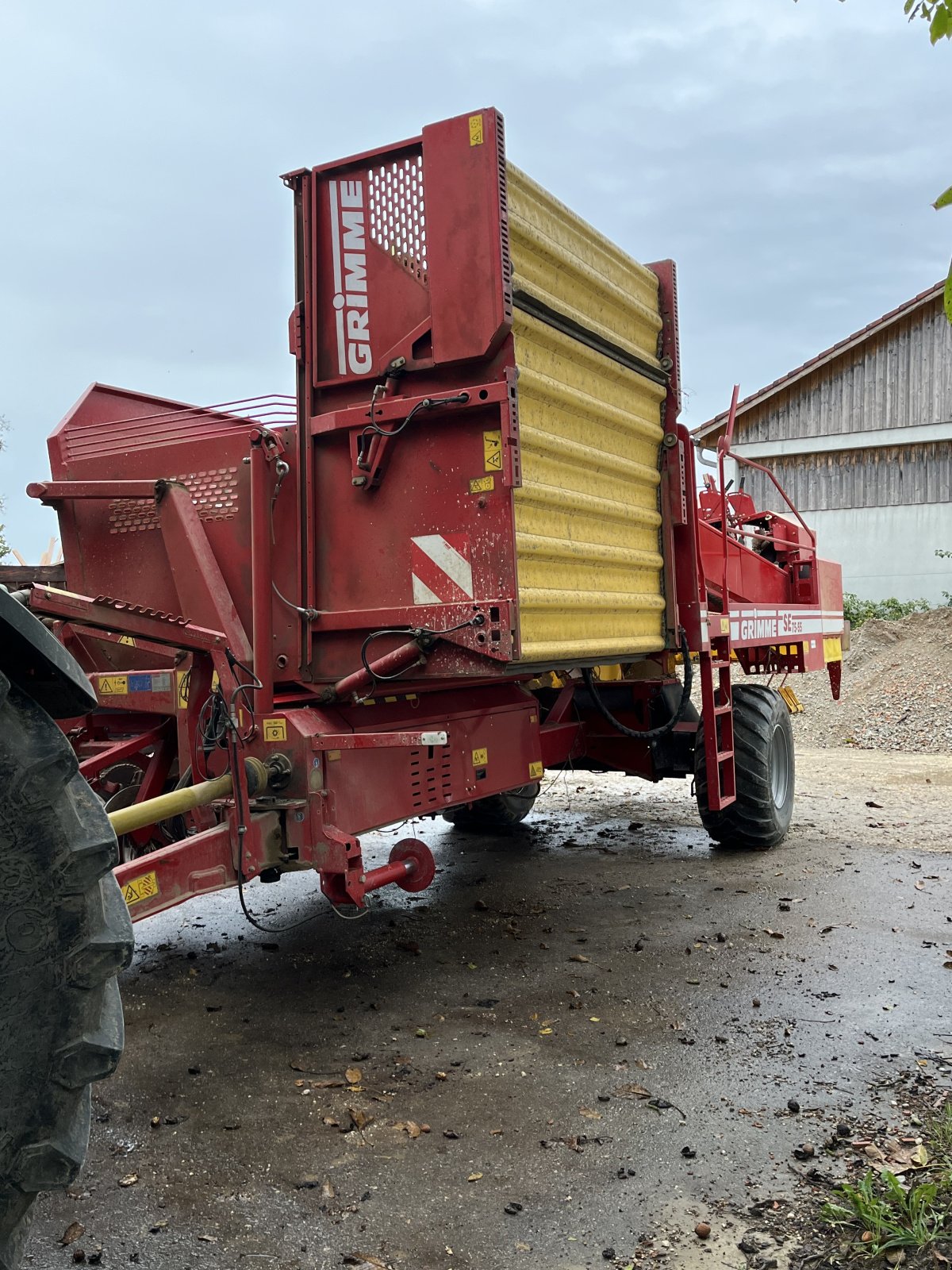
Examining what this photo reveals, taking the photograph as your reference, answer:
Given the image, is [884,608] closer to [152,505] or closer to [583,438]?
[583,438]

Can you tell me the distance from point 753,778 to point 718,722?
570mm

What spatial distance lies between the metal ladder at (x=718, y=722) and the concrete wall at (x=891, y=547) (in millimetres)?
13085

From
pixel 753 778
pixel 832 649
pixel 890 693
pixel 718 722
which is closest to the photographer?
pixel 718 722

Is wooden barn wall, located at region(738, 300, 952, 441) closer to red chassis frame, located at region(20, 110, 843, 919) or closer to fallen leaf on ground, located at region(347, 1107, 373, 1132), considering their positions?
red chassis frame, located at region(20, 110, 843, 919)

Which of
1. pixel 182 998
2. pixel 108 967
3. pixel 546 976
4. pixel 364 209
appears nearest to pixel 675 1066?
pixel 546 976

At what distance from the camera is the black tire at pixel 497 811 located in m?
7.97

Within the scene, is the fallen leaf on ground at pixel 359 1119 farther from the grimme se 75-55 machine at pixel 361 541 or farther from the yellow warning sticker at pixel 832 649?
the yellow warning sticker at pixel 832 649

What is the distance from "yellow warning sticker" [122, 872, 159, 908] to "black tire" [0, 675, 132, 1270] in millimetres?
1788

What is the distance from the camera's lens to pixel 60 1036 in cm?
183

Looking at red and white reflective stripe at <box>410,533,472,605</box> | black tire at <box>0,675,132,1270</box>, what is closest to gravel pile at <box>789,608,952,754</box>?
red and white reflective stripe at <box>410,533,472,605</box>

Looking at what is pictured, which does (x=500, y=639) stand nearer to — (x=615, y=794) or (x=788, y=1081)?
(x=788, y=1081)

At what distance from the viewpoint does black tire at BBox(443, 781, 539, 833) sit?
7969 mm

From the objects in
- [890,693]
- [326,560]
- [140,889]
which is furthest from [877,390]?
[140,889]

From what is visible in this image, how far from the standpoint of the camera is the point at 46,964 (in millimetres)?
1840
